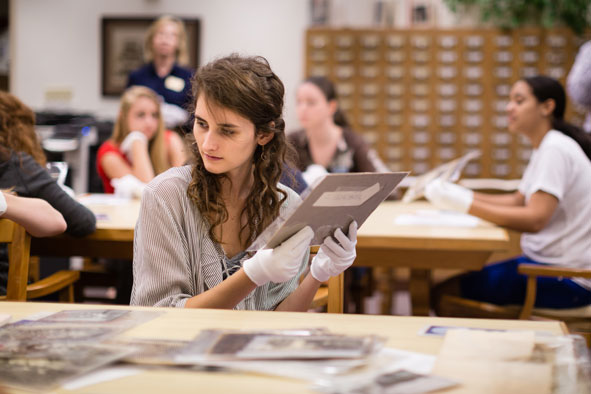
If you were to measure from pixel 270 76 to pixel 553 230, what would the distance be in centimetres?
156

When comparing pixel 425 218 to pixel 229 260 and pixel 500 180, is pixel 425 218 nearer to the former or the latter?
pixel 229 260

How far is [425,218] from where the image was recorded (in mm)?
2824

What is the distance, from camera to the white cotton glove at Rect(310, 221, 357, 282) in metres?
1.59

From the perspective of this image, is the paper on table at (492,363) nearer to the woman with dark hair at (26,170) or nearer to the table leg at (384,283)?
the woman with dark hair at (26,170)

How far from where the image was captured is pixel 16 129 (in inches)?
90.4

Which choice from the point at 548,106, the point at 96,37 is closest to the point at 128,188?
the point at 548,106

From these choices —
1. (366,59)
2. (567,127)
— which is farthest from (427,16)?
(567,127)

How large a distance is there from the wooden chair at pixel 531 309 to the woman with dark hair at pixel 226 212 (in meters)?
0.92

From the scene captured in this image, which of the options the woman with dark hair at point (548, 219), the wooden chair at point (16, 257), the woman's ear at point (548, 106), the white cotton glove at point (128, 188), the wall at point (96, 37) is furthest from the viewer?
the wall at point (96, 37)

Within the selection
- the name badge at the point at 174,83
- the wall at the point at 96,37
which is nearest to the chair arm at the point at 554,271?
the name badge at the point at 174,83

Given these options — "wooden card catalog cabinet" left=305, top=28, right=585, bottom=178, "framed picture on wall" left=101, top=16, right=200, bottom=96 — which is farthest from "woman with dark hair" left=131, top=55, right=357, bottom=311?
"framed picture on wall" left=101, top=16, right=200, bottom=96

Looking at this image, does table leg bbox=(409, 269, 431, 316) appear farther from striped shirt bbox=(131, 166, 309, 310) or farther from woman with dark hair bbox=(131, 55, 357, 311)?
striped shirt bbox=(131, 166, 309, 310)

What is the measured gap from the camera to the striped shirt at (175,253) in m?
1.59

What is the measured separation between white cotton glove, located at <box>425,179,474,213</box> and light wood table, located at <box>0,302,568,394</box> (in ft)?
4.69
